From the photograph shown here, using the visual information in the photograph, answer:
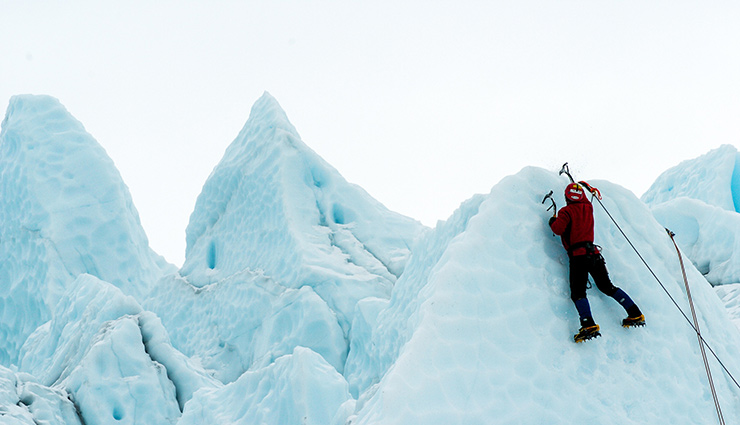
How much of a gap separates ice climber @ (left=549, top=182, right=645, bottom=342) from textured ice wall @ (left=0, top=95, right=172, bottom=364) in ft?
34.2

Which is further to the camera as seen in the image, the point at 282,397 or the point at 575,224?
the point at 282,397

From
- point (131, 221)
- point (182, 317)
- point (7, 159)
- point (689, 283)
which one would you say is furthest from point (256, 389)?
point (7, 159)

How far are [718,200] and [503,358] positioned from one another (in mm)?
11162

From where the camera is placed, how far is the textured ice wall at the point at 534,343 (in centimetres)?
305

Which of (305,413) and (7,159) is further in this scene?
(7,159)

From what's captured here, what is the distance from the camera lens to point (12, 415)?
572 cm

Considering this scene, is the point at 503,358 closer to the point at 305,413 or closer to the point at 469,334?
the point at 469,334

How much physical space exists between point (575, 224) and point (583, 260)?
0.22 m

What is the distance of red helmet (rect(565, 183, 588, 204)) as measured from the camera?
12.4ft

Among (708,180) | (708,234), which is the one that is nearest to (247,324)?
(708,234)

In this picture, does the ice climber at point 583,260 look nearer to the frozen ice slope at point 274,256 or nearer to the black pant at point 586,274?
the black pant at point 586,274

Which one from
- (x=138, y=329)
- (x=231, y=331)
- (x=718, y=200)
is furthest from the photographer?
(x=718, y=200)

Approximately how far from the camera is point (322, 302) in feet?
29.1

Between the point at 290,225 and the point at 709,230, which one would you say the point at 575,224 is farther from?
the point at 709,230
